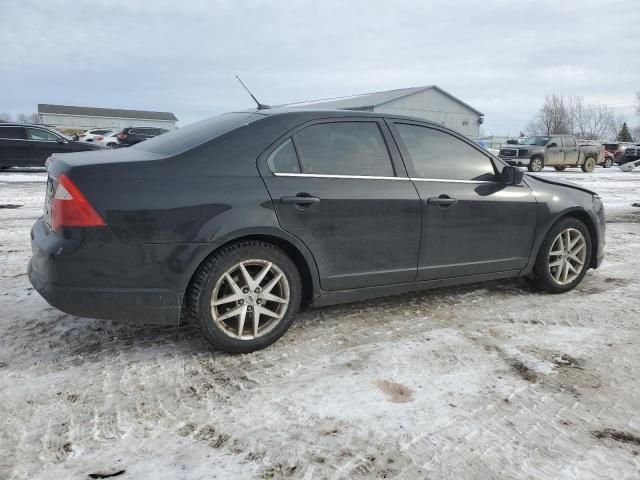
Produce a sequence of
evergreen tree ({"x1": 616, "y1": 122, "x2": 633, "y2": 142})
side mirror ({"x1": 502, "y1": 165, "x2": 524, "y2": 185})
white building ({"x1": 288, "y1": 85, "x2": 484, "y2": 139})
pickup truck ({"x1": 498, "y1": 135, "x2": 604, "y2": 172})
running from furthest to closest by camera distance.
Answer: evergreen tree ({"x1": 616, "y1": 122, "x2": 633, "y2": 142}) < white building ({"x1": 288, "y1": 85, "x2": 484, "y2": 139}) < pickup truck ({"x1": 498, "y1": 135, "x2": 604, "y2": 172}) < side mirror ({"x1": 502, "y1": 165, "x2": 524, "y2": 185})

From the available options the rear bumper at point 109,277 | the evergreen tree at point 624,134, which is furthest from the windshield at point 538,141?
the evergreen tree at point 624,134

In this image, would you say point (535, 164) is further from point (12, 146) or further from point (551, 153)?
point (12, 146)

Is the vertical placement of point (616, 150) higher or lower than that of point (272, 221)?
higher

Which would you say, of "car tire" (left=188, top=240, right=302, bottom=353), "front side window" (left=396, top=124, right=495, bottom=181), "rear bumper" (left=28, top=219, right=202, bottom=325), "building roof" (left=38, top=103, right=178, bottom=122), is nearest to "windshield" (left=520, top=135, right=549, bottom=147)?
"front side window" (left=396, top=124, right=495, bottom=181)

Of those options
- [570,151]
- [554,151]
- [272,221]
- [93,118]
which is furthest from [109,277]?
[93,118]

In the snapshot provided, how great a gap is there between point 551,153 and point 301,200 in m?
22.1

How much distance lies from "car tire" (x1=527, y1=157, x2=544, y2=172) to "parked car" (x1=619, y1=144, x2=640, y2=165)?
10.2 m

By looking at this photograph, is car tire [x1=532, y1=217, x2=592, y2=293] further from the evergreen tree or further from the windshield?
the evergreen tree

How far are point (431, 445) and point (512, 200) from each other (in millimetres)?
2410

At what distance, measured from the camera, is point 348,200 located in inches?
127

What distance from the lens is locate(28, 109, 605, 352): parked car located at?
2.66 m

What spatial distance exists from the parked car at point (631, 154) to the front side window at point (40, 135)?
1147 inches

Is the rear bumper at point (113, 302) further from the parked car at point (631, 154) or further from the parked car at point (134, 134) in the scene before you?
the parked car at point (631, 154)

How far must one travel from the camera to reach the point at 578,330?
3.47m
